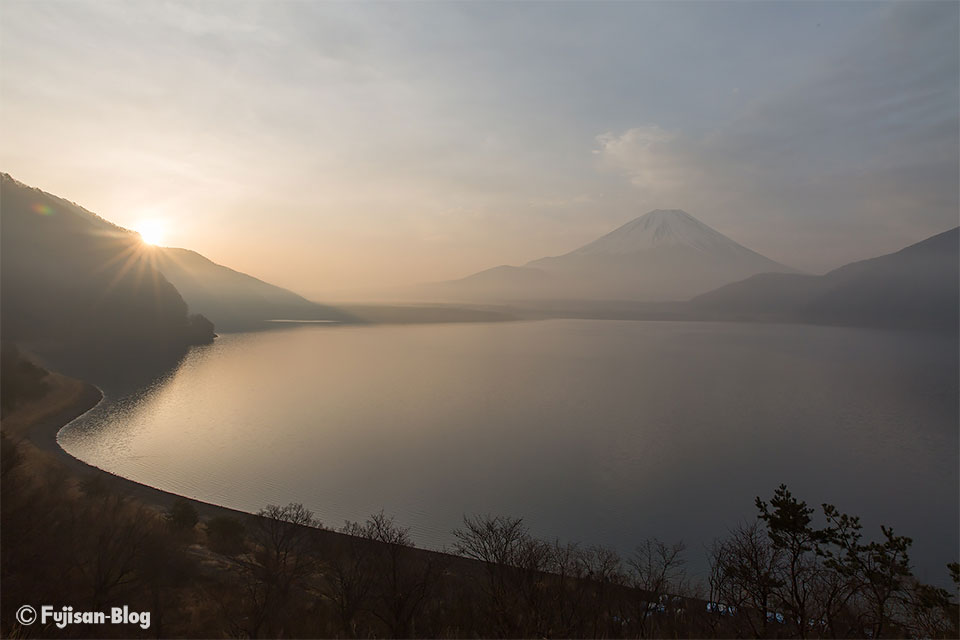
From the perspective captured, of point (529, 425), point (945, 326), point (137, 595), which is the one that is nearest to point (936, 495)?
point (529, 425)

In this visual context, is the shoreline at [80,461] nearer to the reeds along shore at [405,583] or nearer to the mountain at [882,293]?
the reeds along shore at [405,583]

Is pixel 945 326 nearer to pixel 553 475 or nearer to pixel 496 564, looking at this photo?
pixel 553 475

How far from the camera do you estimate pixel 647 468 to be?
61.0 ft

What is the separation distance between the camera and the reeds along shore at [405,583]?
759cm

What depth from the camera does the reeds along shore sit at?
24.9 ft

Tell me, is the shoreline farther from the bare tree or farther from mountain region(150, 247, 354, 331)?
mountain region(150, 247, 354, 331)

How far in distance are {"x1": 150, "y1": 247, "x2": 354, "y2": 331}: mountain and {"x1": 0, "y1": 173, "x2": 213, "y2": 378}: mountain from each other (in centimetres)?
3192

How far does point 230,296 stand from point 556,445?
478 feet

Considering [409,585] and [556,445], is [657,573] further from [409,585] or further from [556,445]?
[556,445]

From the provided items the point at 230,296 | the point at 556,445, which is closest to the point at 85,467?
the point at 556,445

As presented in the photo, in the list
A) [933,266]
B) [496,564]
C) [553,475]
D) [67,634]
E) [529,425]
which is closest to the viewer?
[67,634]

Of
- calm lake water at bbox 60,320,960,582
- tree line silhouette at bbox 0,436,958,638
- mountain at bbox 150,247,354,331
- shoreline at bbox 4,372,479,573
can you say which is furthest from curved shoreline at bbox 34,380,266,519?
mountain at bbox 150,247,354,331

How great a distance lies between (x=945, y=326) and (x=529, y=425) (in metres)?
129

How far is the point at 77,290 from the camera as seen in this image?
5169 centimetres
